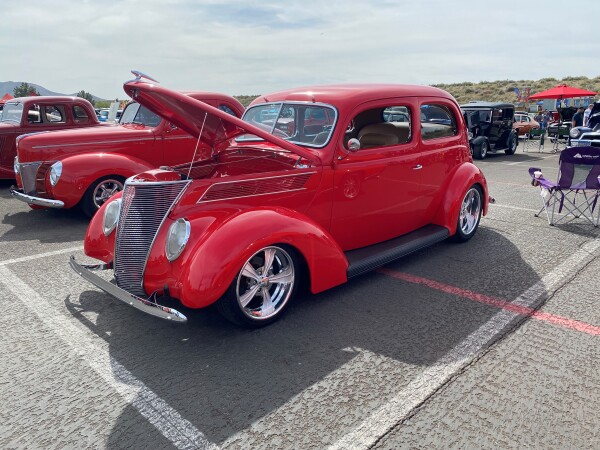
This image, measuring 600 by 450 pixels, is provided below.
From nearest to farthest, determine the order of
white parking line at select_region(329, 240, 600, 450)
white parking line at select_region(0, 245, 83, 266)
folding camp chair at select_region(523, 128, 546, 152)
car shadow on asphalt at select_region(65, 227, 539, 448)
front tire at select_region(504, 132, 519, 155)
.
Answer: white parking line at select_region(329, 240, 600, 450) → car shadow on asphalt at select_region(65, 227, 539, 448) → white parking line at select_region(0, 245, 83, 266) → front tire at select_region(504, 132, 519, 155) → folding camp chair at select_region(523, 128, 546, 152)

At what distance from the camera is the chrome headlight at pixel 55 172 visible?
6.57 m

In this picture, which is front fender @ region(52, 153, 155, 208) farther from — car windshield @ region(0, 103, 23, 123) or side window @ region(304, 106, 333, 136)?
side window @ region(304, 106, 333, 136)

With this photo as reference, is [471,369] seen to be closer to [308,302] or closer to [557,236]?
[308,302]

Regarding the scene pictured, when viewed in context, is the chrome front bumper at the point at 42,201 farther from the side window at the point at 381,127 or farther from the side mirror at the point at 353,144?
the side mirror at the point at 353,144

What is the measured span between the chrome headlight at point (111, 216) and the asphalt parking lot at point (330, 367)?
0.64 m

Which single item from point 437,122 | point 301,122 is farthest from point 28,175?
point 437,122

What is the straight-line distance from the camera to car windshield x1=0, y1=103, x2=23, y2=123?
916 centimetres

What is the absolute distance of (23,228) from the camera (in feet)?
21.7

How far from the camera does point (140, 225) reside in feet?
11.5

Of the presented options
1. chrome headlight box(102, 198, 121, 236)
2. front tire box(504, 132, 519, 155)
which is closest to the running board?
chrome headlight box(102, 198, 121, 236)

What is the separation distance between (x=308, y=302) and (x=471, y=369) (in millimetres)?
1488

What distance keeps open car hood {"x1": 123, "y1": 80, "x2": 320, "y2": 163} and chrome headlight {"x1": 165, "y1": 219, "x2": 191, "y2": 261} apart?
2.91 feet

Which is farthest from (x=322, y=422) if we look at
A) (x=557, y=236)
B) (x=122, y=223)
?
(x=557, y=236)

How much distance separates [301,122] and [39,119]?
702cm
